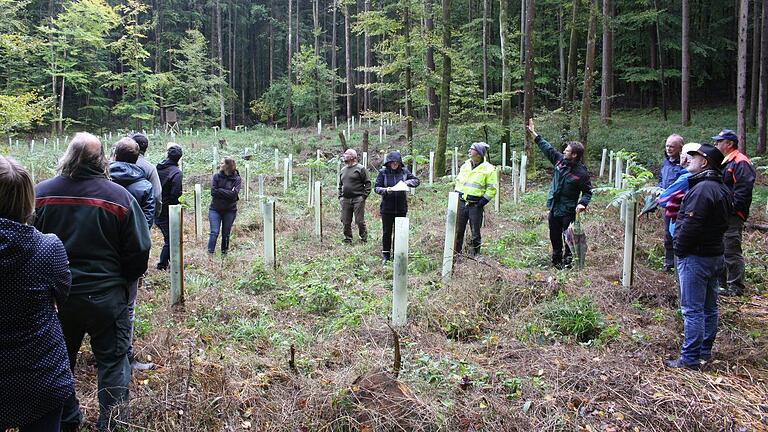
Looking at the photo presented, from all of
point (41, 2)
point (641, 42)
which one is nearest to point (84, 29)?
point (41, 2)

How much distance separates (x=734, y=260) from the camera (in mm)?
6305

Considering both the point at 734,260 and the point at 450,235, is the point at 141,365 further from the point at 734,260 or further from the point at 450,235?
the point at 734,260

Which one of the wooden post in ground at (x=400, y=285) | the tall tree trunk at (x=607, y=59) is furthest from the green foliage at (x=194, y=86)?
the wooden post in ground at (x=400, y=285)

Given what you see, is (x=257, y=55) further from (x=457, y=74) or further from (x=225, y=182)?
(x=225, y=182)

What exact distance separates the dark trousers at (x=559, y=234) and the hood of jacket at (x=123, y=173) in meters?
5.52

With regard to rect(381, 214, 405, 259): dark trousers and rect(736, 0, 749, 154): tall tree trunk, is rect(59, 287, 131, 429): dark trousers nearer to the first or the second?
rect(381, 214, 405, 259): dark trousers

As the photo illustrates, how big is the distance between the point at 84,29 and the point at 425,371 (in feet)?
129

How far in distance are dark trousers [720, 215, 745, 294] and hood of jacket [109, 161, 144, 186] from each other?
6900 millimetres

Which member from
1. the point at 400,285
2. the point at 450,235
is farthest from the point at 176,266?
the point at 450,235

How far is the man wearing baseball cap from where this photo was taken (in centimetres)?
423

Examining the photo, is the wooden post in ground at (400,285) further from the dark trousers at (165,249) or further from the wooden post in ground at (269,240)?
the dark trousers at (165,249)

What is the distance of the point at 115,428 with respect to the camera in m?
3.21

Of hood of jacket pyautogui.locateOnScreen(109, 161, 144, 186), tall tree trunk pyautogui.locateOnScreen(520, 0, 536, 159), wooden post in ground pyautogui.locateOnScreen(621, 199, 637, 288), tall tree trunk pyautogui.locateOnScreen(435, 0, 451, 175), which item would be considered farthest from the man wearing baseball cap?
tall tree trunk pyautogui.locateOnScreen(435, 0, 451, 175)

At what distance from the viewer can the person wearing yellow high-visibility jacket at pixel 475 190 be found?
7.93 m
